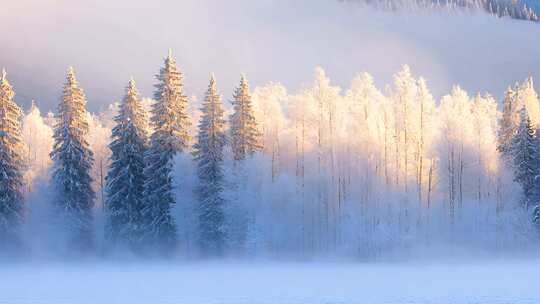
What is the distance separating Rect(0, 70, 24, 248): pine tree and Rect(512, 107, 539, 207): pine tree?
36376 millimetres

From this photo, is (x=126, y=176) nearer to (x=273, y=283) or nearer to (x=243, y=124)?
(x=243, y=124)

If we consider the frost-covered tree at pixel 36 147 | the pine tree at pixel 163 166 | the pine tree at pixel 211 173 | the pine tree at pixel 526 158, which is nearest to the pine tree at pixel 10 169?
the pine tree at pixel 163 166

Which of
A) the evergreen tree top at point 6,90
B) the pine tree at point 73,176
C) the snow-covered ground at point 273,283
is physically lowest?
the snow-covered ground at point 273,283

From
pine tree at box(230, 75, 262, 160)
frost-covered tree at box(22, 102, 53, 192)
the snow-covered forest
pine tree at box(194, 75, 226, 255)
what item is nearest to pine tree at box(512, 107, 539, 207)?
the snow-covered forest

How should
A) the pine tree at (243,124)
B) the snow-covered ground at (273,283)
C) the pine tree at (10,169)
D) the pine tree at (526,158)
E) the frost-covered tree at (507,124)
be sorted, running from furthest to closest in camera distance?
the frost-covered tree at (507,124), the pine tree at (243,124), the pine tree at (526,158), the pine tree at (10,169), the snow-covered ground at (273,283)

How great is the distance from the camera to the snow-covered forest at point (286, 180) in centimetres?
5728

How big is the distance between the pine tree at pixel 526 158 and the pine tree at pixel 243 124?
19334mm


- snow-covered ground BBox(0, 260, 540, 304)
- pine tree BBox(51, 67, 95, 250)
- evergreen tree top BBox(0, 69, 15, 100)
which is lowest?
snow-covered ground BBox(0, 260, 540, 304)

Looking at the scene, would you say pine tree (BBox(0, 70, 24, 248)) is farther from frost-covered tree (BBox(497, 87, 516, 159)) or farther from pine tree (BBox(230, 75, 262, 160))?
frost-covered tree (BBox(497, 87, 516, 159))

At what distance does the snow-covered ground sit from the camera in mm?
33125

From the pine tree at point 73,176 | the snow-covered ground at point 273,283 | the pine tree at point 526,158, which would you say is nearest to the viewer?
the snow-covered ground at point 273,283

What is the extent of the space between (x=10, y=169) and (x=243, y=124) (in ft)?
55.6

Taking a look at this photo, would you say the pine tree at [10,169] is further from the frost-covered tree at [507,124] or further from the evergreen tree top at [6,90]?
the frost-covered tree at [507,124]

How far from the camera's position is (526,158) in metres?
60.6
